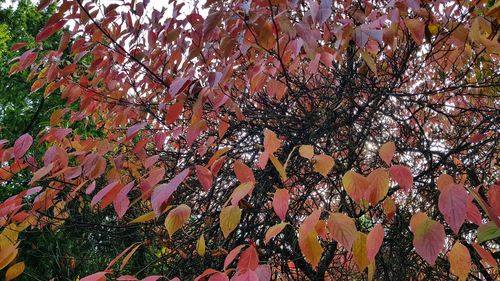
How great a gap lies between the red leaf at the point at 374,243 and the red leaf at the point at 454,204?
146 mm

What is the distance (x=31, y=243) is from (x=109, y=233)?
1.38 metres

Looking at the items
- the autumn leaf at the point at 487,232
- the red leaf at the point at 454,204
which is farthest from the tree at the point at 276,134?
the red leaf at the point at 454,204

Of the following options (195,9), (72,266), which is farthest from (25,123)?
(195,9)

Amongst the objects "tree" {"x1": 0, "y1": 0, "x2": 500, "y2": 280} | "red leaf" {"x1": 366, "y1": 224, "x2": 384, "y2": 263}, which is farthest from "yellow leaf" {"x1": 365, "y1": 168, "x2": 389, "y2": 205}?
"red leaf" {"x1": 366, "y1": 224, "x2": 384, "y2": 263}

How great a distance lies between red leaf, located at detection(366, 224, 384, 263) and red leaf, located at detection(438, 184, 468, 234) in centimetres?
15

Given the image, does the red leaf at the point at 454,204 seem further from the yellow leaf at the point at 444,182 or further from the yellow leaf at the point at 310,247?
the yellow leaf at the point at 310,247

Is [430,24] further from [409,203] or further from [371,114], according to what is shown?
[409,203]

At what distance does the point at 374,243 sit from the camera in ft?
3.18

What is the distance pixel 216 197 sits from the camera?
2055 mm

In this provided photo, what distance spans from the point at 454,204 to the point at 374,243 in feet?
0.63

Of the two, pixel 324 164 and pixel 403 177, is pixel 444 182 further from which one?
pixel 324 164

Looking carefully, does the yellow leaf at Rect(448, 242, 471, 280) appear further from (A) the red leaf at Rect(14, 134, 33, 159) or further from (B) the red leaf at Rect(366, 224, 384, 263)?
(A) the red leaf at Rect(14, 134, 33, 159)

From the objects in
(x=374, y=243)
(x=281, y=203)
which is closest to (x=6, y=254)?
(x=281, y=203)

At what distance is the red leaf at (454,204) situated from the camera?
2.92 feet
